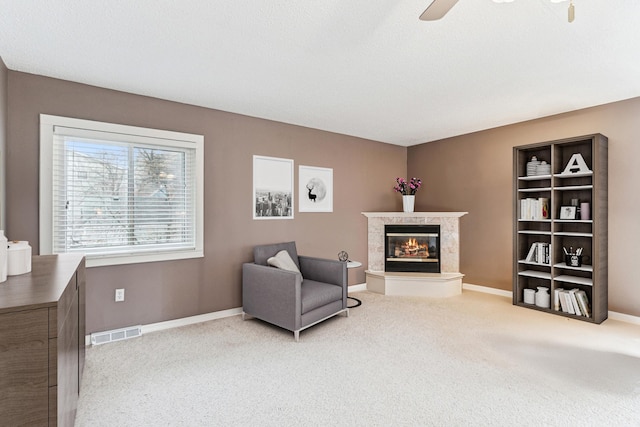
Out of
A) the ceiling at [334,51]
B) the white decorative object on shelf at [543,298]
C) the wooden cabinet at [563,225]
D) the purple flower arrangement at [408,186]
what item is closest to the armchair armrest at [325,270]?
the ceiling at [334,51]

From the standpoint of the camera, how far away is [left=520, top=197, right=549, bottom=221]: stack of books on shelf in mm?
4180

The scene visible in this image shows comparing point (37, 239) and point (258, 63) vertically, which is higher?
point (258, 63)

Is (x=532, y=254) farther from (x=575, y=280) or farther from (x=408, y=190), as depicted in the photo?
(x=408, y=190)

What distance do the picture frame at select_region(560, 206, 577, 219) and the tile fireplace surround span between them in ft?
4.09

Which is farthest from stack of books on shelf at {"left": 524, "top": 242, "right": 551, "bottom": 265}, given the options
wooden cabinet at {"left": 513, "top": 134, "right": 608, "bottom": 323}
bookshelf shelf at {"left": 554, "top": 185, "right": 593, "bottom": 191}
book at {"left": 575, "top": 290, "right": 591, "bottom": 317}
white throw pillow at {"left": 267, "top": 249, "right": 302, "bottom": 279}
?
white throw pillow at {"left": 267, "top": 249, "right": 302, "bottom": 279}

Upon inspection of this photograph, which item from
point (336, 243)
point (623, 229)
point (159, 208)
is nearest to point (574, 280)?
point (623, 229)

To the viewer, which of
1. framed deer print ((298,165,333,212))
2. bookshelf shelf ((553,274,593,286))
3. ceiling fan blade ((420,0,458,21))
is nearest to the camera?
ceiling fan blade ((420,0,458,21))

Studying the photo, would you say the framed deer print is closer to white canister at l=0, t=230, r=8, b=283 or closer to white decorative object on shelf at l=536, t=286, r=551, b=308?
white decorative object on shelf at l=536, t=286, r=551, b=308

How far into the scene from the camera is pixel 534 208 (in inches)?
167

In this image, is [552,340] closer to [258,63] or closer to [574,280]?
[574,280]

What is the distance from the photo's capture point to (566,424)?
195 cm

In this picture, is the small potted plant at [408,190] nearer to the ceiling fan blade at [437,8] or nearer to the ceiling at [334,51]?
the ceiling at [334,51]

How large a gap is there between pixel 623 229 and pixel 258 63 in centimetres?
422

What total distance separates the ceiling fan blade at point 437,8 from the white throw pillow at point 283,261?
2.71 metres
